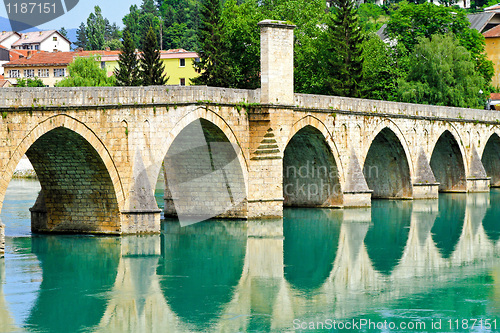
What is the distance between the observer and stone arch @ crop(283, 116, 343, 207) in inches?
1500

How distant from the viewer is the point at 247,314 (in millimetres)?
19688

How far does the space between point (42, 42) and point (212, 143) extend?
83.3 meters

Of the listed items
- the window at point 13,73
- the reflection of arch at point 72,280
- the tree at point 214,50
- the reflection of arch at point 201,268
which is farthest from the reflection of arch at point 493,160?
the window at point 13,73

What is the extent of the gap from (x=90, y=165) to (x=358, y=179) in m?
14.1

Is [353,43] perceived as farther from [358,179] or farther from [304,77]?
[358,179]

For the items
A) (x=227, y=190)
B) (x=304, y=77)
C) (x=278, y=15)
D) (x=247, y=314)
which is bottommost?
(x=247, y=314)

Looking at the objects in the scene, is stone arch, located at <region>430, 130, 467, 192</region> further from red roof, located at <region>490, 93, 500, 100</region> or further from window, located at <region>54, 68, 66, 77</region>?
window, located at <region>54, 68, 66, 77</region>

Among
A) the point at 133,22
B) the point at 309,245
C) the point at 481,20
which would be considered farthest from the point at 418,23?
the point at 133,22

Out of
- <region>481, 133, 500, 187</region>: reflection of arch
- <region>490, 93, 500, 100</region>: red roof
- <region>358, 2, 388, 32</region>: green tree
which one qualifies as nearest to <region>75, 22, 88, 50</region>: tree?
<region>358, 2, 388, 32</region>: green tree

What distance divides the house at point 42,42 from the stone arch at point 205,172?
80136 mm

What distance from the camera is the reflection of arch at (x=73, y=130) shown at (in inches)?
1022

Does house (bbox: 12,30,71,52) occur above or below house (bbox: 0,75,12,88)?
above

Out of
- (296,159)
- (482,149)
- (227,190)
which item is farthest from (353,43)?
(227,190)

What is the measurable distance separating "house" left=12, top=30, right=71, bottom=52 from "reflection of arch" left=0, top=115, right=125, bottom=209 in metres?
85.7
